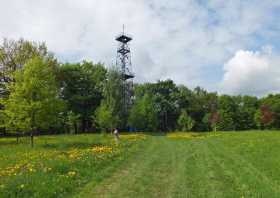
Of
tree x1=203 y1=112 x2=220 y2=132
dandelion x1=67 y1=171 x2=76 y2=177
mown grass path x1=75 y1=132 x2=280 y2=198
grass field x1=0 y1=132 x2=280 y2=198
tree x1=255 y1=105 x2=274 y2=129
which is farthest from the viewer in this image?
tree x1=255 y1=105 x2=274 y2=129

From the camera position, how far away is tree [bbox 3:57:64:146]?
3198cm

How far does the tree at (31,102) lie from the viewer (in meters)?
32.0

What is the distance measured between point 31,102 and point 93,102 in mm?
51858

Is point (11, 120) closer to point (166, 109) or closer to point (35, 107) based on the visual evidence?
point (35, 107)

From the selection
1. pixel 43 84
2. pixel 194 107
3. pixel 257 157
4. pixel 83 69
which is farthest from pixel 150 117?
pixel 257 157

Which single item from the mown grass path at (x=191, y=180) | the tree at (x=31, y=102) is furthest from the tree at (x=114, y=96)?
the mown grass path at (x=191, y=180)

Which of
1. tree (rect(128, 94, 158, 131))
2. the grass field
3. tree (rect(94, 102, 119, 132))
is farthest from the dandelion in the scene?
tree (rect(128, 94, 158, 131))

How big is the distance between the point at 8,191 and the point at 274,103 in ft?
358

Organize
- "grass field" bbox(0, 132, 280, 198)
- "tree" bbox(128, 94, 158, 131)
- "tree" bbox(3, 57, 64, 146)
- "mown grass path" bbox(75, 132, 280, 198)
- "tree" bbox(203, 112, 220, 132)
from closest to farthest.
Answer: "grass field" bbox(0, 132, 280, 198)
"mown grass path" bbox(75, 132, 280, 198)
"tree" bbox(3, 57, 64, 146)
"tree" bbox(128, 94, 158, 131)
"tree" bbox(203, 112, 220, 132)

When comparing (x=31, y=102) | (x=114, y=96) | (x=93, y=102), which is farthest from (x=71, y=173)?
(x=93, y=102)

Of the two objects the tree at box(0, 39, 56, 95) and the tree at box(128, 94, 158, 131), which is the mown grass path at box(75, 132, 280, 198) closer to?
the tree at box(0, 39, 56, 95)

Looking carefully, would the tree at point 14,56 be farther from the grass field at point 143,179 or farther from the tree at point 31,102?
the grass field at point 143,179

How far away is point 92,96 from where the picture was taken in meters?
82.5

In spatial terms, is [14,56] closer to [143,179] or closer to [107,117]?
[107,117]
